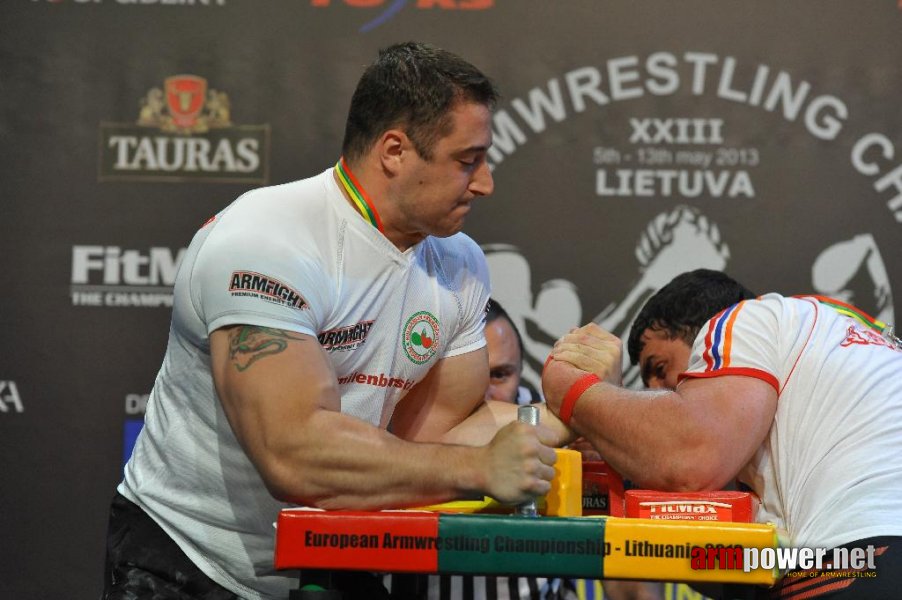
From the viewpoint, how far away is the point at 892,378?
1934mm

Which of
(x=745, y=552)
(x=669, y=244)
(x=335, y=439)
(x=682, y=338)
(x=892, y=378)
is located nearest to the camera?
(x=745, y=552)

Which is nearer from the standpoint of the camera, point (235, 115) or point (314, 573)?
point (314, 573)

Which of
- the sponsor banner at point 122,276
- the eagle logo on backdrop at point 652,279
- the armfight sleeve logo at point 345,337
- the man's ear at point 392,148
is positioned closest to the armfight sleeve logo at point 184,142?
the sponsor banner at point 122,276

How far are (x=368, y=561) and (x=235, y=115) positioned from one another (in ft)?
6.86

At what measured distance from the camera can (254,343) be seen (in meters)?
1.61

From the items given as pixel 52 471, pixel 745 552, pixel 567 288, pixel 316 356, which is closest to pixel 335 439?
pixel 316 356

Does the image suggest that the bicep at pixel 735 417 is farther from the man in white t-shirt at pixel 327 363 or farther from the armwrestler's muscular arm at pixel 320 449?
the armwrestler's muscular arm at pixel 320 449

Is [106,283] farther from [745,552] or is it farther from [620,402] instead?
[745,552]

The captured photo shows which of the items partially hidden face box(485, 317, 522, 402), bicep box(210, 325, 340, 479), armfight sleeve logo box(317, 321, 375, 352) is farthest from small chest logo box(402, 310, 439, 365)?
partially hidden face box(485, 317, 522, 402)

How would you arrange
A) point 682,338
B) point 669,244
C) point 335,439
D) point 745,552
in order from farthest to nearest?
point 669,244 < point 682,338 < point 335,439 < point 745,552

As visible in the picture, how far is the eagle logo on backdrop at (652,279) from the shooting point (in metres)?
3.13

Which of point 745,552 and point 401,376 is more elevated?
point 401,376

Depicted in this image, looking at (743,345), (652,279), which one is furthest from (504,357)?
(743,345)

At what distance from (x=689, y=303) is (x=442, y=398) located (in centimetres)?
66
